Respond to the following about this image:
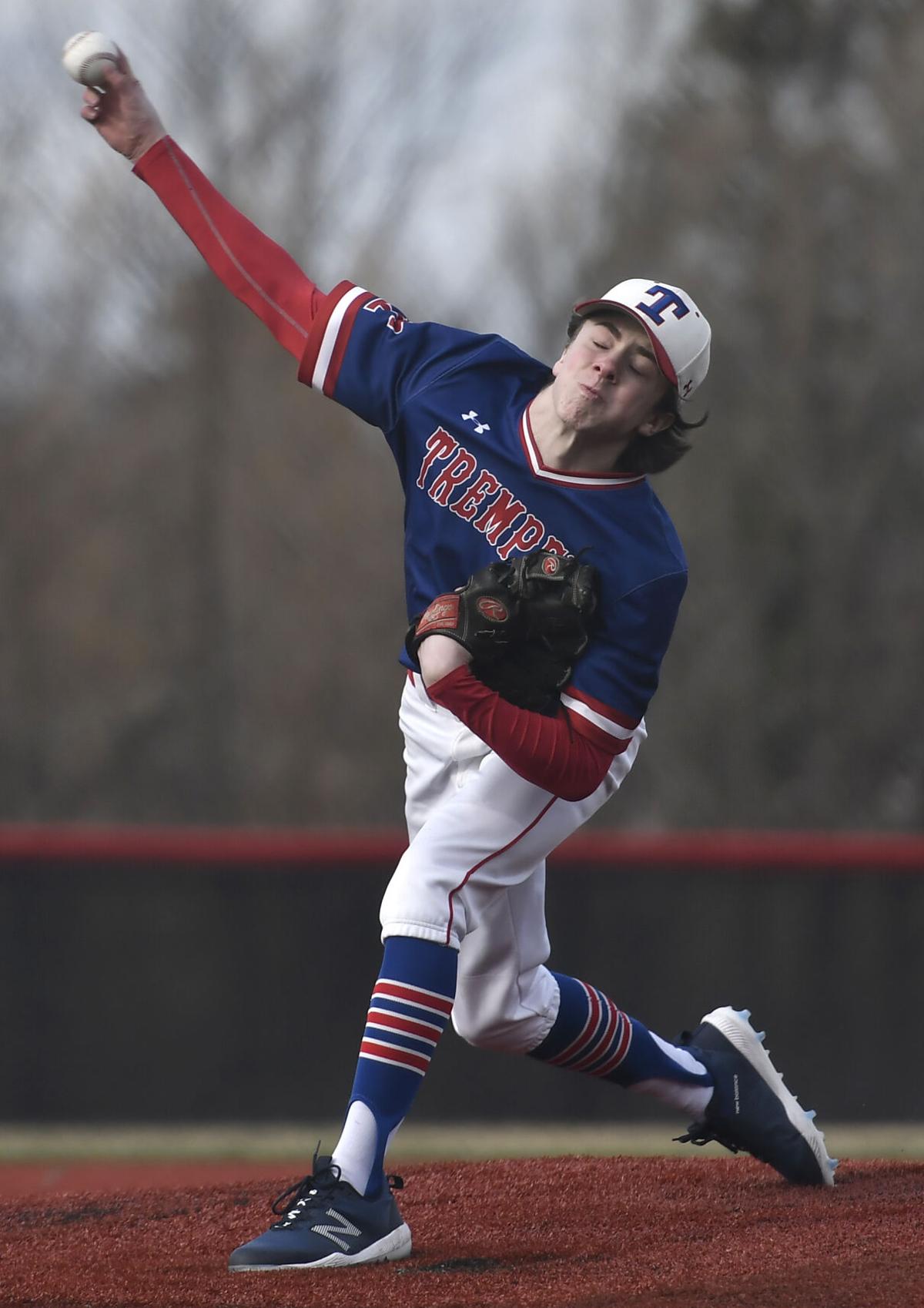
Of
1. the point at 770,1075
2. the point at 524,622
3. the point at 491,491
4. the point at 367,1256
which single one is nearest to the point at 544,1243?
the point at 367,1256

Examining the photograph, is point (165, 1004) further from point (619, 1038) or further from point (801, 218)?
point (801, 218)

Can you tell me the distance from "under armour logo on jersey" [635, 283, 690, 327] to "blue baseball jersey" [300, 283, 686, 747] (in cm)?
33

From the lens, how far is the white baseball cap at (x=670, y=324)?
3.27 meters

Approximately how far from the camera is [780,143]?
732 inches

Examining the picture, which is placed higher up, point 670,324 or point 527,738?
point 670,324

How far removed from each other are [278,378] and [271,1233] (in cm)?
1720

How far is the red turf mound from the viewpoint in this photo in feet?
9.04

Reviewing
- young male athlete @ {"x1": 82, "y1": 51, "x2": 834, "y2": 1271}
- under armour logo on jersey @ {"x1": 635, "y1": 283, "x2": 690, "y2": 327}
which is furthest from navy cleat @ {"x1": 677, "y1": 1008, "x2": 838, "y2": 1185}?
under armour logo on jersey @ {"x1": 635, "y1": 283, "x2": 690, "y2": 327}

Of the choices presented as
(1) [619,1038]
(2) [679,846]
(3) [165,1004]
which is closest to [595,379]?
(1) [619,1038]

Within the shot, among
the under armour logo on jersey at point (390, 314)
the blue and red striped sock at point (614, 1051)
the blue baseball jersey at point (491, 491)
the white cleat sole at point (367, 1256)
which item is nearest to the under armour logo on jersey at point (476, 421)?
the blue baseball jersey at point (491, 491)

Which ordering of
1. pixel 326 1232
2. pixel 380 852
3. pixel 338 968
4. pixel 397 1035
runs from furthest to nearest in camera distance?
pixel 380 852
pixel 338 968
pixel 397 1035
pixel 326 1232

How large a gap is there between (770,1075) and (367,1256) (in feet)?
4.53

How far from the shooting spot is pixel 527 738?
3.12 meters

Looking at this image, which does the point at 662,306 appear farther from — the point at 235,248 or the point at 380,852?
the point at 380,852
